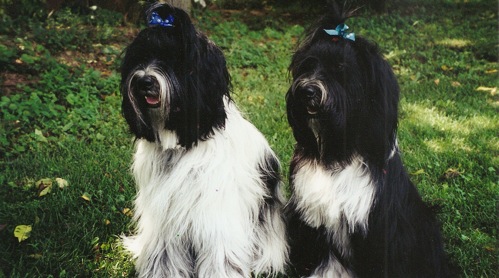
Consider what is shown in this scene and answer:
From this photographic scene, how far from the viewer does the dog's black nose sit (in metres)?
2.60

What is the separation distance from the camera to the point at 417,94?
6.57 m

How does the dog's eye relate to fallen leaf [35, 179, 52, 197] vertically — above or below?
above

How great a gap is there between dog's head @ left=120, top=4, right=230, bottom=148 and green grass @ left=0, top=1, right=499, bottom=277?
882 millimetres

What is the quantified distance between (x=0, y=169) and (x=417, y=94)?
4.85 m

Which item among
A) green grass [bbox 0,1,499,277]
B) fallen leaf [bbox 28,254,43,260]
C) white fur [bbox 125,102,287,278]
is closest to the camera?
white fur [bbox 125,102,287,278]

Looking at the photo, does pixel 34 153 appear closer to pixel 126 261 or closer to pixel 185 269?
pixel 126 261

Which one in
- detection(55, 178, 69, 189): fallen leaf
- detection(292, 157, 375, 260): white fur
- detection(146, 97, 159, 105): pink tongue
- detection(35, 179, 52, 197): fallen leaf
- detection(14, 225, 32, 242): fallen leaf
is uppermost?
detection(146, 97, 159, 105): pink tongue

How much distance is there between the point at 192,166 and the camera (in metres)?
2.88

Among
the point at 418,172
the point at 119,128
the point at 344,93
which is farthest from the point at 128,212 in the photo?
the point at 418,172

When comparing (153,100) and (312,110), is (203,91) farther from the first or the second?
(312,110)

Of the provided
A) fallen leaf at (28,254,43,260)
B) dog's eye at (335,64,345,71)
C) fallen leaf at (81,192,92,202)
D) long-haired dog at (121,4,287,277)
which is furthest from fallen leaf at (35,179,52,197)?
dog's eye at (335,64,345,71)

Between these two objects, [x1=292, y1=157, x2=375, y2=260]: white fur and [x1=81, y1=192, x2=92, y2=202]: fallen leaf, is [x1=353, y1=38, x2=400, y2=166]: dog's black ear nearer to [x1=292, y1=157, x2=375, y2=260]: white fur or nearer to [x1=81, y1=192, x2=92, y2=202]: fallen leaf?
[x1=292, y1=157, x2=375, y2=260]: white fur


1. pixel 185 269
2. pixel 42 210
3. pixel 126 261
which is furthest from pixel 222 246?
pixel 42 210

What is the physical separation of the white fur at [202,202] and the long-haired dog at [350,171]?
1.03 feet
